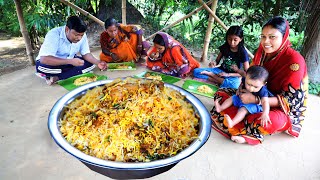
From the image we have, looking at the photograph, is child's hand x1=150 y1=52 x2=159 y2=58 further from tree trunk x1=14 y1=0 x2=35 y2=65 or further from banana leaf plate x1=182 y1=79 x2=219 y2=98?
tree trunk x1=14 y1=0 x2=35 y2=65

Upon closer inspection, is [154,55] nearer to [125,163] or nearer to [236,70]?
[236,70]

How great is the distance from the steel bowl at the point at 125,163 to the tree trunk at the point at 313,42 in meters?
3.36

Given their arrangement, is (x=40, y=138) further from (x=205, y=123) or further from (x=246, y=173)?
(x=246, y=173)

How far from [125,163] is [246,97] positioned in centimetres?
178

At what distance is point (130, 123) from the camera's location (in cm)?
188

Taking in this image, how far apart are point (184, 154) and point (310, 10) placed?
158 inches

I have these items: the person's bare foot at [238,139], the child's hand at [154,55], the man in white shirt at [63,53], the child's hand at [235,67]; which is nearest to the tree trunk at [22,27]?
the man in white shirt at [63,53]

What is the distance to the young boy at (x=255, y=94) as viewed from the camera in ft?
8.31

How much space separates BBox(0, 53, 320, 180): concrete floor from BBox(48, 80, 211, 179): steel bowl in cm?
63

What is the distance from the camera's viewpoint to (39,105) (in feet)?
11.1

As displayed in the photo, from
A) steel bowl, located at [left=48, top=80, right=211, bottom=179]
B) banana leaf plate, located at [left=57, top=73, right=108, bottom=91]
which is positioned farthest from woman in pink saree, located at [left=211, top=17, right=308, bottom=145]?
banana leaf plate, located at [left=57, top=73, right=108, bottom=91]

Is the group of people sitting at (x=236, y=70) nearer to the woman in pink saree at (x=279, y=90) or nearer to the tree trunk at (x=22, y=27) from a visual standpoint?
the woman in pink saree at (x=279, y=90)

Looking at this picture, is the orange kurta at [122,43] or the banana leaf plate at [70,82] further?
the orange kurta at [122,43]

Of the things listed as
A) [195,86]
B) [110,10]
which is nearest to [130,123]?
[195,86]
